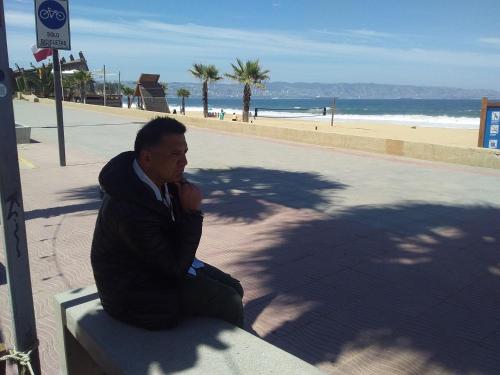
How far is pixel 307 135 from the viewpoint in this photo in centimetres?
1377

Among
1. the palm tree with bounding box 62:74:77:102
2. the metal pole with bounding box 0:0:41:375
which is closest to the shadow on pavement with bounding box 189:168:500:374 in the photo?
the metal pole with bounding box 0:0:41:375

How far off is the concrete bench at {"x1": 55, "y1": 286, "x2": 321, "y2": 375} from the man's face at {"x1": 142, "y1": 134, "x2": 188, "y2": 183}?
2.23ft

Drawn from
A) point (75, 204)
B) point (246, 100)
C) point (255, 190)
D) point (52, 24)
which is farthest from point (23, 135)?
point (246, 100)

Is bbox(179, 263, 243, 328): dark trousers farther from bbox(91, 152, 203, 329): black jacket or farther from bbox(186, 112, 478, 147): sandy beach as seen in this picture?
bbox(186, 112, 478, 147): sandy beach

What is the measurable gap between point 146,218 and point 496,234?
465cm

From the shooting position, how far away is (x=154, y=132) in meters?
2.04

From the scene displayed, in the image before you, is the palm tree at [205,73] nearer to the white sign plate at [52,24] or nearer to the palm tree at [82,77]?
the palm tree at [82,77]

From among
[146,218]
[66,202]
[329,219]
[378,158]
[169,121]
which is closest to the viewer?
[146,218]

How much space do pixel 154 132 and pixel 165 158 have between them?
12cm

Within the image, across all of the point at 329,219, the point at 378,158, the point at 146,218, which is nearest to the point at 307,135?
the point at 378,158

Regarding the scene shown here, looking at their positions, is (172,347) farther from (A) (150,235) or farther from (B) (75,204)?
(B) (75,204)

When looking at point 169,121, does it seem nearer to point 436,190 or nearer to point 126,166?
point 126,166

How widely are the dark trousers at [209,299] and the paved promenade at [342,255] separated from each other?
0.85m

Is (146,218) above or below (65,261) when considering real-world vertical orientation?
above
